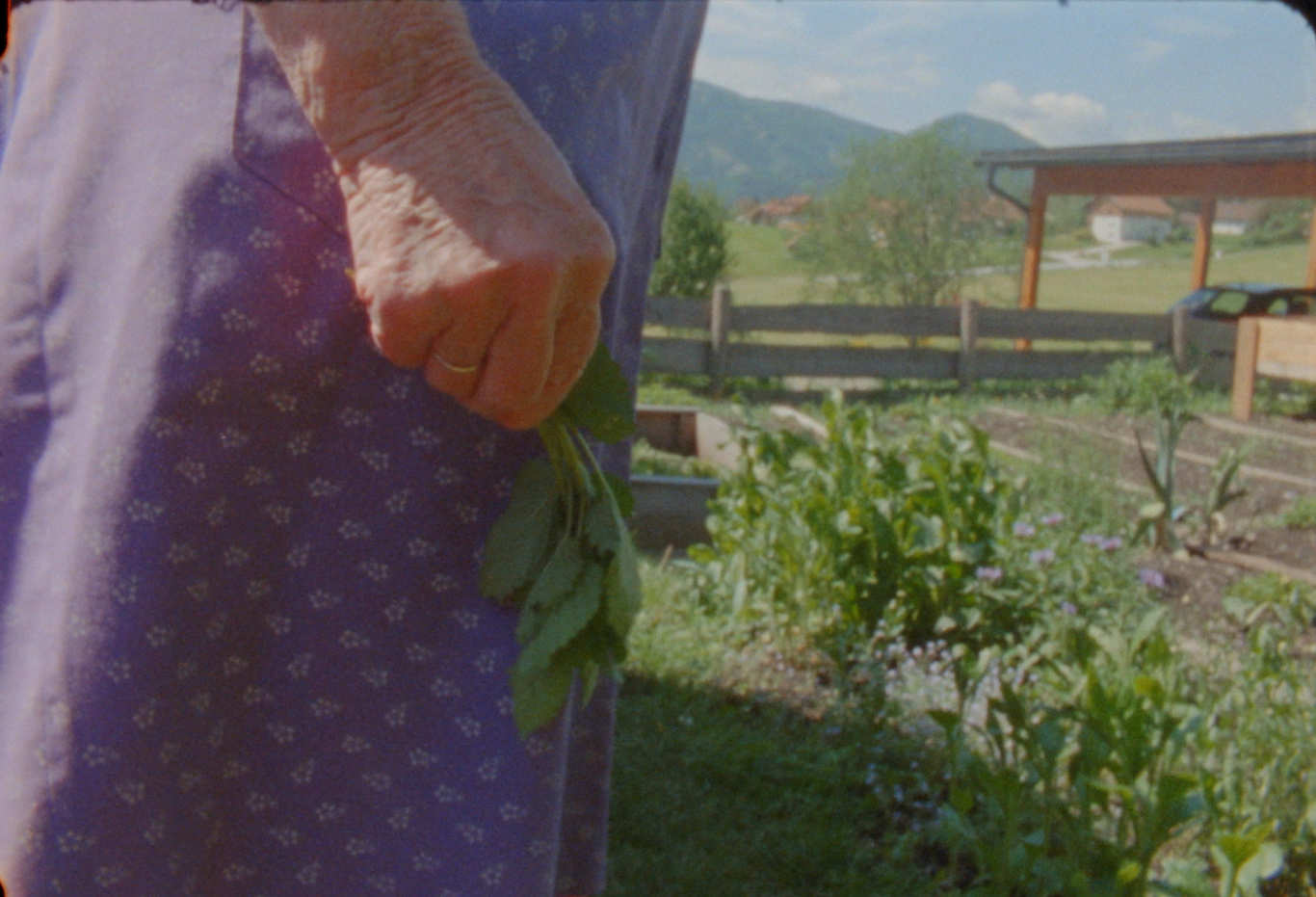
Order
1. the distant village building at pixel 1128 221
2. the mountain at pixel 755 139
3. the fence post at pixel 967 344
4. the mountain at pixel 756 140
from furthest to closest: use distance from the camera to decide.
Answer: the mountain at pixel 755 139, the mountain at pixel 756 140, the distant village building at pixel 1128 221, the fence post at pixel 967 344

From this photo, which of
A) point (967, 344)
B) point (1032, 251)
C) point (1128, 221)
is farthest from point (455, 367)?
point (1128, 221)

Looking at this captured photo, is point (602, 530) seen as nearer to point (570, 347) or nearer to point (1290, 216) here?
point (570, 347)

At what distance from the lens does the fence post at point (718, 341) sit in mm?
11781

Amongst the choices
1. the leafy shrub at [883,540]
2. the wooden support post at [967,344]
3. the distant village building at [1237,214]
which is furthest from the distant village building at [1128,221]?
the leafy shrub at [883,540]

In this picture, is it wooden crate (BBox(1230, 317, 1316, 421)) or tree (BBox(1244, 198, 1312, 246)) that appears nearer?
wooden crate (BBox(1230, 317, 1316, 421))

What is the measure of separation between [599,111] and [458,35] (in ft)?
0.70

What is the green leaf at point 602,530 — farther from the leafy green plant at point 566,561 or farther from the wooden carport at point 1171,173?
the wooden carport at point 1171,173

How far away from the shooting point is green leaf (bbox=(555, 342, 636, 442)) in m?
1.07

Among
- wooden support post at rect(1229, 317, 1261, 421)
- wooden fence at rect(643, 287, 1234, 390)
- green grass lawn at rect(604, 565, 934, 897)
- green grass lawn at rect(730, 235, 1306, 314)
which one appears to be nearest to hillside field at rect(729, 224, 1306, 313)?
green grass lawn at rect(730, 235, 1306, 314)

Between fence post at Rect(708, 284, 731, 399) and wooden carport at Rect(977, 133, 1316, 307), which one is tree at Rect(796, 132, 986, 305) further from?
fence post at Rect(708, 284, 731, 399)

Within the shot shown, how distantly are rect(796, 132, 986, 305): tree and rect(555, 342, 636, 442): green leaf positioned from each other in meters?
17.2

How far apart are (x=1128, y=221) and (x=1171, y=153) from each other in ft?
191

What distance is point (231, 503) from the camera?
998 millimetres

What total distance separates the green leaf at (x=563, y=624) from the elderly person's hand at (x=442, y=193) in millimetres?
207
